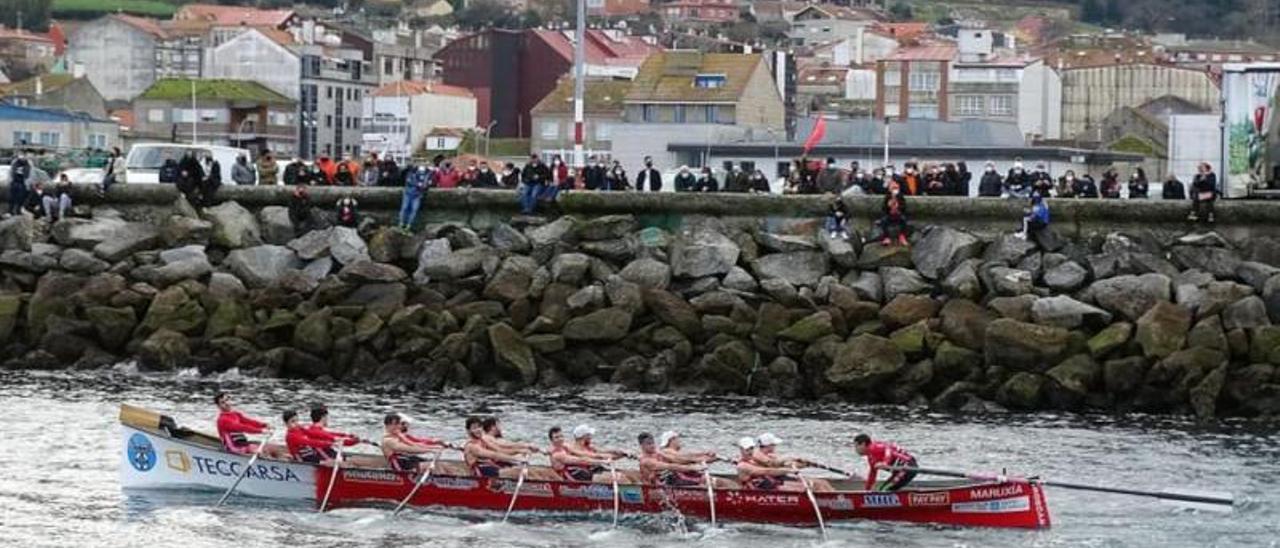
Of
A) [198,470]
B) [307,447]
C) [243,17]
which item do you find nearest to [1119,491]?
[307,447]

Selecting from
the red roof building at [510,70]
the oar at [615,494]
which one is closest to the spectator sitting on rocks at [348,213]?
the oar at [615,494]

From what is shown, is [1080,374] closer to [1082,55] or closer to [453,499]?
[453,499]

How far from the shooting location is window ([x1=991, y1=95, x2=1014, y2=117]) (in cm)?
12095

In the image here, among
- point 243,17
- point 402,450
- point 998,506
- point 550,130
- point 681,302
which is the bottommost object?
point 998,506

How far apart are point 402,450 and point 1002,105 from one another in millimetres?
88131

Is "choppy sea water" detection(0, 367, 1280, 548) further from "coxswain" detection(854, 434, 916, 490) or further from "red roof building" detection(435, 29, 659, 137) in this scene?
"red roof building" detection(435, 29, 659, 137)

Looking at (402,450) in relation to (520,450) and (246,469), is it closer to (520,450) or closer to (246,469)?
(520,450)

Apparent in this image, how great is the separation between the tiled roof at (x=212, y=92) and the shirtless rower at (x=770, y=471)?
93.0 m

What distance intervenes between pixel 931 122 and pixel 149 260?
42.2m

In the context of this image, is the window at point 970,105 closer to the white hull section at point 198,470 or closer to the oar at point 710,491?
the white hull section at point 198,470

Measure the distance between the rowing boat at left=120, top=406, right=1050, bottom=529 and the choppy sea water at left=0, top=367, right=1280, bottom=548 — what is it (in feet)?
0.81

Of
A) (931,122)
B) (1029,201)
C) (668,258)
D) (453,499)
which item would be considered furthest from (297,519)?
(931,122)

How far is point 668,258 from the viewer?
164ft

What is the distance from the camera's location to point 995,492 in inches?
1361
